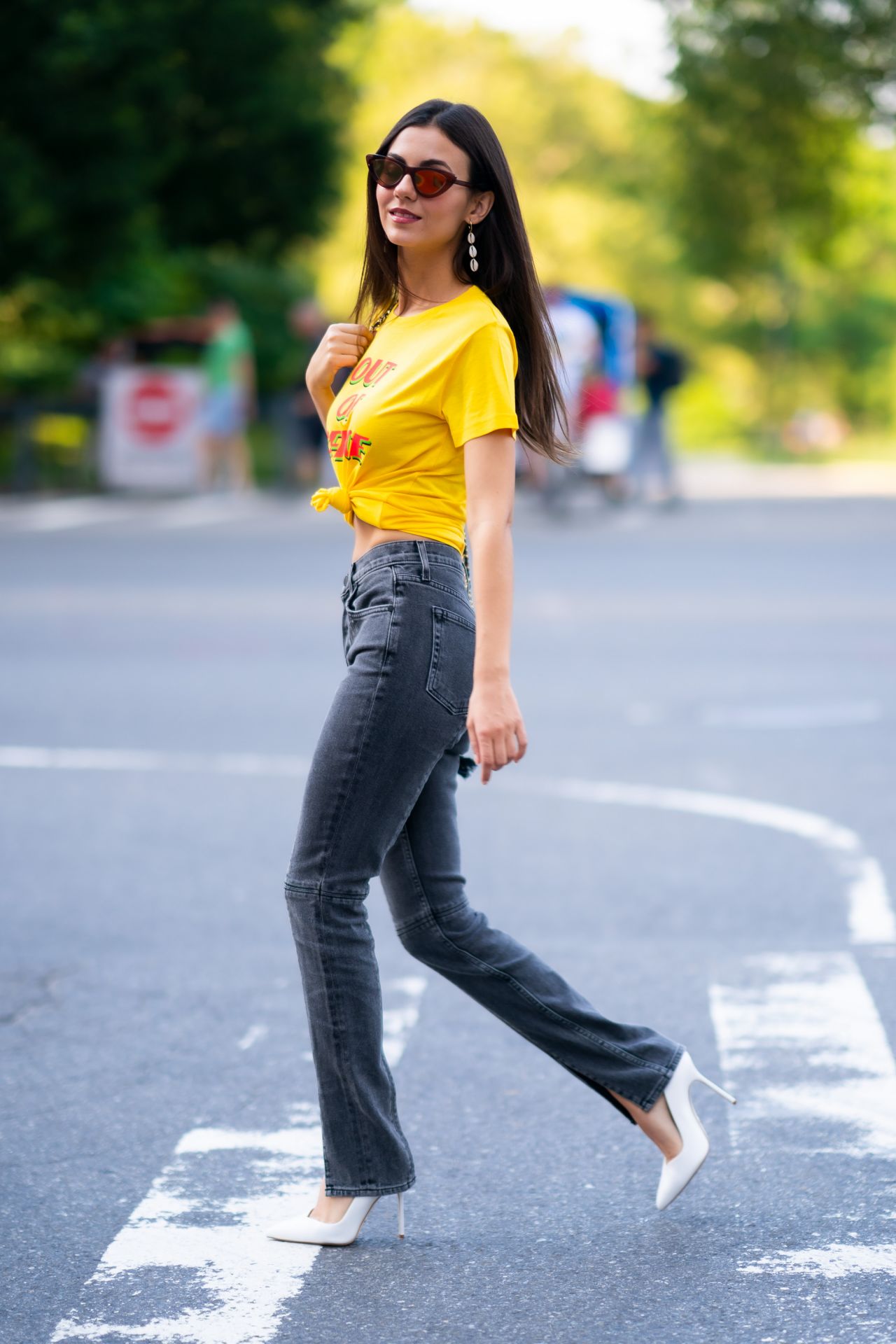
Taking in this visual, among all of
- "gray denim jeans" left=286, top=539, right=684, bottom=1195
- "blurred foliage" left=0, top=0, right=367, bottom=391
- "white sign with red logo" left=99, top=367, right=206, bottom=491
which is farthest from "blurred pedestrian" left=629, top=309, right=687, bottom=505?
"gray denim jeans" left=286, top=539, right=684, bottom=1195

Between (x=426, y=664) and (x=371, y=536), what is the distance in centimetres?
27

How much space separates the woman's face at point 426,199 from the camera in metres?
3.77

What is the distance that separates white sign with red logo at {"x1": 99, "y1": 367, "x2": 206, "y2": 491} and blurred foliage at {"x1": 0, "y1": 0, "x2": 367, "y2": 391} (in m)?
2.06

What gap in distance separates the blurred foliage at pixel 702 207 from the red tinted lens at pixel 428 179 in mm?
31652

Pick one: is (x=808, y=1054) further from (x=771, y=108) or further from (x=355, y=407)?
(x=771, y=108)

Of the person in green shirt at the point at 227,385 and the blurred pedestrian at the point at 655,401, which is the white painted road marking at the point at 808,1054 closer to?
the blurred pedestrian at the point at 655,401

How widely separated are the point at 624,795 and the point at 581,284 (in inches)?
3379

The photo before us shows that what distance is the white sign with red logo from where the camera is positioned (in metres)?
27.2

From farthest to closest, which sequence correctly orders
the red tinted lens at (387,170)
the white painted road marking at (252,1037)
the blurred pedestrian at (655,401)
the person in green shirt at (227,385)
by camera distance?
the person in green shirt at (227,385)
the blurred pedestrian at (655,401)
the white painted road marking at (252,1037)
the red tinted lens at (387,170)

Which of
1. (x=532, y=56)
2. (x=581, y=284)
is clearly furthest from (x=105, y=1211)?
(x=532, y=56)

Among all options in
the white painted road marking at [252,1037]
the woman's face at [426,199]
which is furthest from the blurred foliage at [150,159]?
the woman's face at [426,199]

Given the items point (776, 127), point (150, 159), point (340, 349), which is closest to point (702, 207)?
point (776, 127)

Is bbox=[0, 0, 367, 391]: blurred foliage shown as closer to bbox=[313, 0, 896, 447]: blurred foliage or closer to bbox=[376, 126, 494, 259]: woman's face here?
bbox=[313, 0, 896, 447]: blurred foliage

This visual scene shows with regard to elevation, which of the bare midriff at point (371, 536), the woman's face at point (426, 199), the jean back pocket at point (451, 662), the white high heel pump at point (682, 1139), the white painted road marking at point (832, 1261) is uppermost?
the woman's face at point (426, 199)
